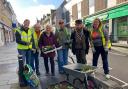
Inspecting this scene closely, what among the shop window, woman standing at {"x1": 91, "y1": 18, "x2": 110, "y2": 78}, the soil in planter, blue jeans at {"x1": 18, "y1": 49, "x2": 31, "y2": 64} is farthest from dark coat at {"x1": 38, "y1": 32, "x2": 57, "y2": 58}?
the shop window

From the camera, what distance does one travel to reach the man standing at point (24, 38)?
7.08 metres

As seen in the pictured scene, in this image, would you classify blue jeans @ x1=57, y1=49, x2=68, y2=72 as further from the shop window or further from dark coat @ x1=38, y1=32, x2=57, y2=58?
the shop window

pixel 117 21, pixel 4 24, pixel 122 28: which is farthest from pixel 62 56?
pixel 4 24

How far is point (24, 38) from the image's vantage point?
7188mm

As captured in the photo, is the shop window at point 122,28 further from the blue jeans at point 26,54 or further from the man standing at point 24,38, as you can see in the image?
the man standing at point 24,38

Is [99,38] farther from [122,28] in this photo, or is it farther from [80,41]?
[122,28]

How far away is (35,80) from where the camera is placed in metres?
5.82

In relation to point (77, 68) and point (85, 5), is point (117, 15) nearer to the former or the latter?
point (85, 5)

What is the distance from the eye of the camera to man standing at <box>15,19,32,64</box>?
7082 mm

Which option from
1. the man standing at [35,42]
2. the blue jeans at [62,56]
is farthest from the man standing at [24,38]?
the blue jeans at [62,56]

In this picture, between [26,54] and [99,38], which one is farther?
[26,54]

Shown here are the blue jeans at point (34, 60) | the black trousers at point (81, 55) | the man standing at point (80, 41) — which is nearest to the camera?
the man standing at point (80, 41)

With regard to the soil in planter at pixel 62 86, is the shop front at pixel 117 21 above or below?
above

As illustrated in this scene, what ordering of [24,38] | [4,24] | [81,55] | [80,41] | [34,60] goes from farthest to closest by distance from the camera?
[4,24]
[34,60]
[24,38]
[81,55]
[80,41]
